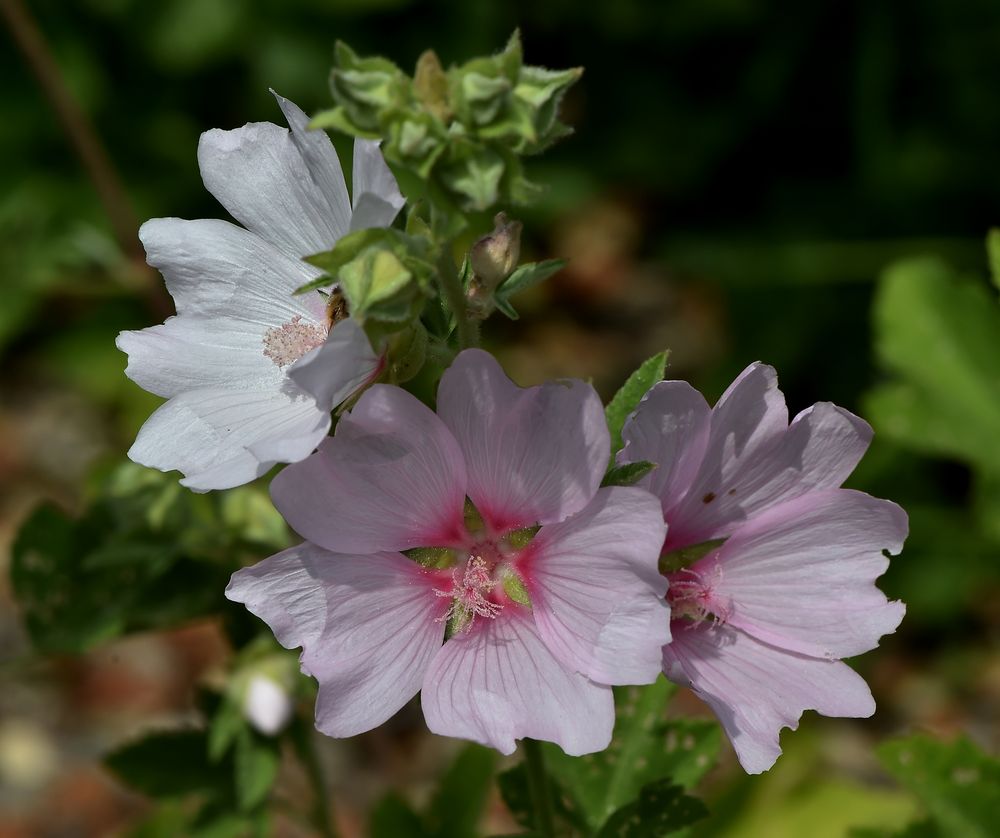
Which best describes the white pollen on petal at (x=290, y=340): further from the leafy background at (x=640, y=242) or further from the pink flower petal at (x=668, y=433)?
the leafy background at (x=640, y=242)

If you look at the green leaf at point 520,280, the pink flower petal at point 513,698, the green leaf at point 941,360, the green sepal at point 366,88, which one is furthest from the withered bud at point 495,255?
the green leaf at point 941,360

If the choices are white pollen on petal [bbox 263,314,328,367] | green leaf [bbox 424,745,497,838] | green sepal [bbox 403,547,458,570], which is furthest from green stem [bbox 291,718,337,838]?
white pollen on petal [bbox 263,314,328,367]

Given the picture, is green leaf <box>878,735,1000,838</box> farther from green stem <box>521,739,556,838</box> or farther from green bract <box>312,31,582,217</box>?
green bract <box>312,31,582,217</box>

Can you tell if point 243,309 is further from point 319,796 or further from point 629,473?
point 319,796

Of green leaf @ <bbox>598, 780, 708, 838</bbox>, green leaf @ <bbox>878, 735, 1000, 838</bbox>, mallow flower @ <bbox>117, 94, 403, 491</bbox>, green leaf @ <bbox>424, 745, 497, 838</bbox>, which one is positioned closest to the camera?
mallow flower @ <bbox>117, 94, 403, 491</bbox>

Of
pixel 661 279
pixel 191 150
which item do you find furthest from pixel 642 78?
pixel 191 150

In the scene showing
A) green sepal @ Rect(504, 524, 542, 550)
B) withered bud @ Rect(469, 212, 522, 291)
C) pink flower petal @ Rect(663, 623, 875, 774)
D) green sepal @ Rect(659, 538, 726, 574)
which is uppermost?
withered bud @ Rect(469, 212, 522, 291)
